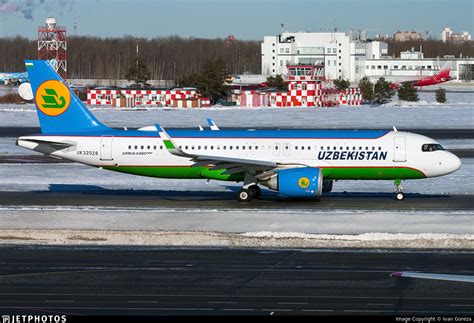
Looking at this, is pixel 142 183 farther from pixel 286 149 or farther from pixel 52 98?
pixel 286 149

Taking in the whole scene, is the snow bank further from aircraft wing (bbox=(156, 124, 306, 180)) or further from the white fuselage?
the white fuselage

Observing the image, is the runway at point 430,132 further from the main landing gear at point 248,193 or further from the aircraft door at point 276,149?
the main landing gear at point 248,193

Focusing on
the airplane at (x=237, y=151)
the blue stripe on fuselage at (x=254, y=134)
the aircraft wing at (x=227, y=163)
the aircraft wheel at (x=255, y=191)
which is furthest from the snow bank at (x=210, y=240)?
the blue stripe on fuselage at (x=254, y=134)

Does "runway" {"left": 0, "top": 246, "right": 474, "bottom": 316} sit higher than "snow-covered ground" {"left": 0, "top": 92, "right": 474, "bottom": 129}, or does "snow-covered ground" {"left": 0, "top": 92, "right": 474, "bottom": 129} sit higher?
"snow-covered ground" {"left": 0, "top": 92, "right": 474, "bottom": 129}

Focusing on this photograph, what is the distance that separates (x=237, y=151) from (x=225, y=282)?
1650 cm

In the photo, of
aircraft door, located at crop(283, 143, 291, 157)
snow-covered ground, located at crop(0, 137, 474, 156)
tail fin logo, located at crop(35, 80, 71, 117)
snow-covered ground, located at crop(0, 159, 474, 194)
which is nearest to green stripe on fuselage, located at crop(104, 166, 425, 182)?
aircraft door, located at crop(283, 143, 291, 157)

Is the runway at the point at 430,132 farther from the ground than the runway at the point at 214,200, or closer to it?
farther from the ground

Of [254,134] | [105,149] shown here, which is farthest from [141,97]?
[254,134]

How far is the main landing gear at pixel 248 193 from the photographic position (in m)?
37.1

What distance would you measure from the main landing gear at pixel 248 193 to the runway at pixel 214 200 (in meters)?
0.27

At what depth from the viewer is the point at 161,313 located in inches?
720

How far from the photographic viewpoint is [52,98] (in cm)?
3869

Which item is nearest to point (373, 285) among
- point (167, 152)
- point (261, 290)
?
point (261, 290)

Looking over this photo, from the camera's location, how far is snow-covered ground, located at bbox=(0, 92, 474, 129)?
3295 inches
